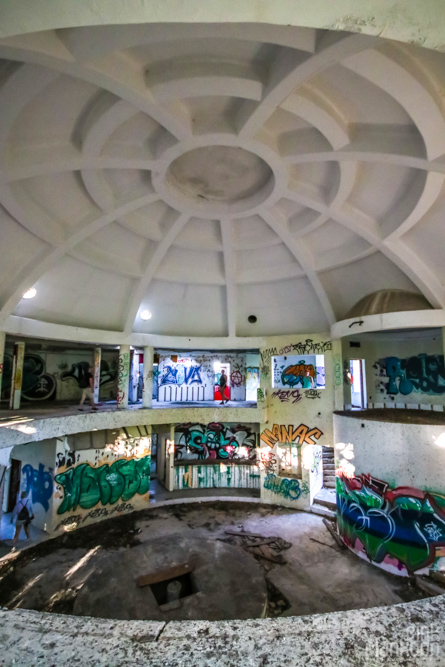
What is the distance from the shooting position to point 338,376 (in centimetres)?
1894

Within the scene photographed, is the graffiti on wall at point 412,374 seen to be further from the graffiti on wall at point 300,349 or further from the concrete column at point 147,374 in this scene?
the concrete column at point 147,374

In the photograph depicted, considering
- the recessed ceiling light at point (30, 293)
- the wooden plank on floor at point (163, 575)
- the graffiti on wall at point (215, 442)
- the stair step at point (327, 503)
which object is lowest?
the stair step at point (327, 503)

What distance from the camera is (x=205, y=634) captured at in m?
2.73

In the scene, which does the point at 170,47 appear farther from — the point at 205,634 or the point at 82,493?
the point at 82,493

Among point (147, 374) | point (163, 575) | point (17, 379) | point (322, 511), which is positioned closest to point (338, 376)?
point (322, 511)

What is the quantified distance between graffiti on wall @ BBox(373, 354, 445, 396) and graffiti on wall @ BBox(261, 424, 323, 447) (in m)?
5.89

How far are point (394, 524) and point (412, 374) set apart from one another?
32.4 ft

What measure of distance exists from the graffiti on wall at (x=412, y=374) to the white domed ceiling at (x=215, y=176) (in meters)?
5.40

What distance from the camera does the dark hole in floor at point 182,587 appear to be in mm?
11320

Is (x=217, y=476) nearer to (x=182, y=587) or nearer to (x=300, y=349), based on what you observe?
(x=300, y=349)

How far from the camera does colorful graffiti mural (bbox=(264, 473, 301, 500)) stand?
19781 millimetres

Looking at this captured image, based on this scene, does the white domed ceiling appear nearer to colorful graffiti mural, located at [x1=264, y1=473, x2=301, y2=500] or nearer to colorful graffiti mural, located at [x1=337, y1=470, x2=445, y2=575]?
colorful graffiti mural, located at [x1=337, y1=470, x2=445, y2=575]

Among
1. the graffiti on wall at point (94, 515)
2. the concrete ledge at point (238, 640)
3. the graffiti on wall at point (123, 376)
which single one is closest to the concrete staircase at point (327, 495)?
the graffiti on wall at point (94, 515)

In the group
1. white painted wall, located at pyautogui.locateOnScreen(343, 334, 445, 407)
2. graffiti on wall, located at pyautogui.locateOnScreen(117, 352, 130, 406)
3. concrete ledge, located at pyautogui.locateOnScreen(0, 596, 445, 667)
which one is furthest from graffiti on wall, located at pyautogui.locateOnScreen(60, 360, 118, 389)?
concrete ledge, located at pyautogui.locateOnScreen(0, 596, 445, 667)
